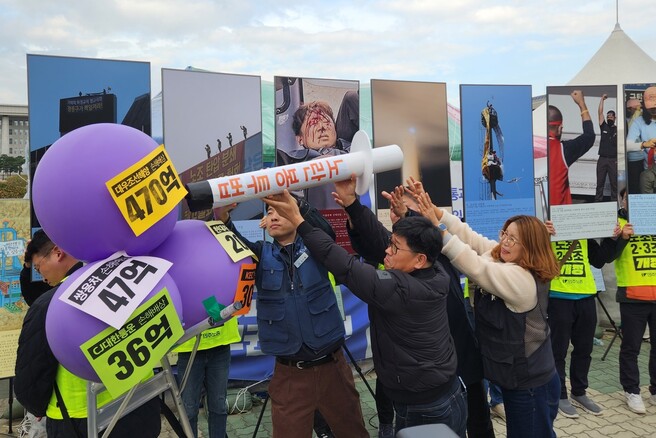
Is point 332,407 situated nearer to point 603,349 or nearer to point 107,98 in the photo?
point 107,98

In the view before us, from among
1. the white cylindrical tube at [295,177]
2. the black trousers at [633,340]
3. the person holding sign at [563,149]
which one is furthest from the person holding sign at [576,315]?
the white cylindrical tube at [295,177]

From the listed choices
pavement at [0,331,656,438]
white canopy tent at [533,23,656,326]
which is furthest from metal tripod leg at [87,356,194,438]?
white canopy tent at [533,23,656,326]

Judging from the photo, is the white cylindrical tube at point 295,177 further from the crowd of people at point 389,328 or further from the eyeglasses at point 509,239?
the eyeglasses at point 509,239

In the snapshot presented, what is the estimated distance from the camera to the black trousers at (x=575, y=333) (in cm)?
422

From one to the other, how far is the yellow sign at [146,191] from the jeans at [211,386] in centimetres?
203

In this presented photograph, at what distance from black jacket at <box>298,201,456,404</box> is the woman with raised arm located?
32cm

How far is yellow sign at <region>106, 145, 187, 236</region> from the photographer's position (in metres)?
1.43

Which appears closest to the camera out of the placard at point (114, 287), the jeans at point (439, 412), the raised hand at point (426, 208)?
the placard at point (114, 287)

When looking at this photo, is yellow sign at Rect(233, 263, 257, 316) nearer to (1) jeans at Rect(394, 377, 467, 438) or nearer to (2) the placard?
(2) the placard

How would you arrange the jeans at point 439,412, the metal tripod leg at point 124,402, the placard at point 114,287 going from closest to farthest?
the placard at point 114,287 < the metal tripod leg at point 124,402 < the jeans at point 439,412

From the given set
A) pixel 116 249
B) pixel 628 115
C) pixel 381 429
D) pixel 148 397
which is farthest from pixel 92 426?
pixel 628 115

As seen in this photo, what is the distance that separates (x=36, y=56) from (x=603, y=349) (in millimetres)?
6838

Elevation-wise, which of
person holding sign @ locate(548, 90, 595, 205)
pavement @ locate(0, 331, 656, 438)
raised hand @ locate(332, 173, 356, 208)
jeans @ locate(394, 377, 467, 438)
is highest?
person holding sign @ locate(548, 90, 595, 205)

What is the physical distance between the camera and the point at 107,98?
3135 millimetres
